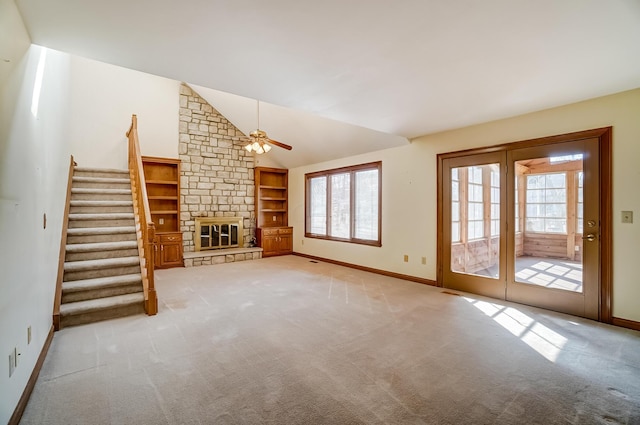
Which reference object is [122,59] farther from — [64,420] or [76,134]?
[76,134]

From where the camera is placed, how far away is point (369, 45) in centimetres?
226

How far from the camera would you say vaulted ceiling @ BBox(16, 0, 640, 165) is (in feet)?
6.01

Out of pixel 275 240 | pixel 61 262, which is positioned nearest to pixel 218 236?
pixel 275 240

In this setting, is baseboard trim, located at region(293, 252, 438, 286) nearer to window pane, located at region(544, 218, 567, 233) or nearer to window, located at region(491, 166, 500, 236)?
window, located at region(491, 166, 500, 236)

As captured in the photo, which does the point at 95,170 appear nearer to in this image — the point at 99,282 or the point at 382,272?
the point at 99,282

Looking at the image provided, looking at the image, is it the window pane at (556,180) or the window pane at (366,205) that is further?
A: the window pane at (366,205)

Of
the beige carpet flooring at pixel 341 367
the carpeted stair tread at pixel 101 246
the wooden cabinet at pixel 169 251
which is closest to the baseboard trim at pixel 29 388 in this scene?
the beige carpet flooring at pixel 341 367

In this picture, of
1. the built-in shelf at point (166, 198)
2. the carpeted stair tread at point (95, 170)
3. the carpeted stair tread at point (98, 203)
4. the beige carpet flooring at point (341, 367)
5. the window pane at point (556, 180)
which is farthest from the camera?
the built-in shelf at point (166, 198)

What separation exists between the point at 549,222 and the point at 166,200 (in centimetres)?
726

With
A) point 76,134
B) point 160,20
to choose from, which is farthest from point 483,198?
point 76,134

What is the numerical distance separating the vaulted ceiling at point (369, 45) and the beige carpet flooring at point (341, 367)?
2503 mm

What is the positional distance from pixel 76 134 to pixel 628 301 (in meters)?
9.15

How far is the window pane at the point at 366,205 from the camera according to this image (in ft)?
19.6

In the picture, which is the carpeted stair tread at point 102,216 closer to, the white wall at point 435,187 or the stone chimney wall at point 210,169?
the stone chimney wall at point 210,169
